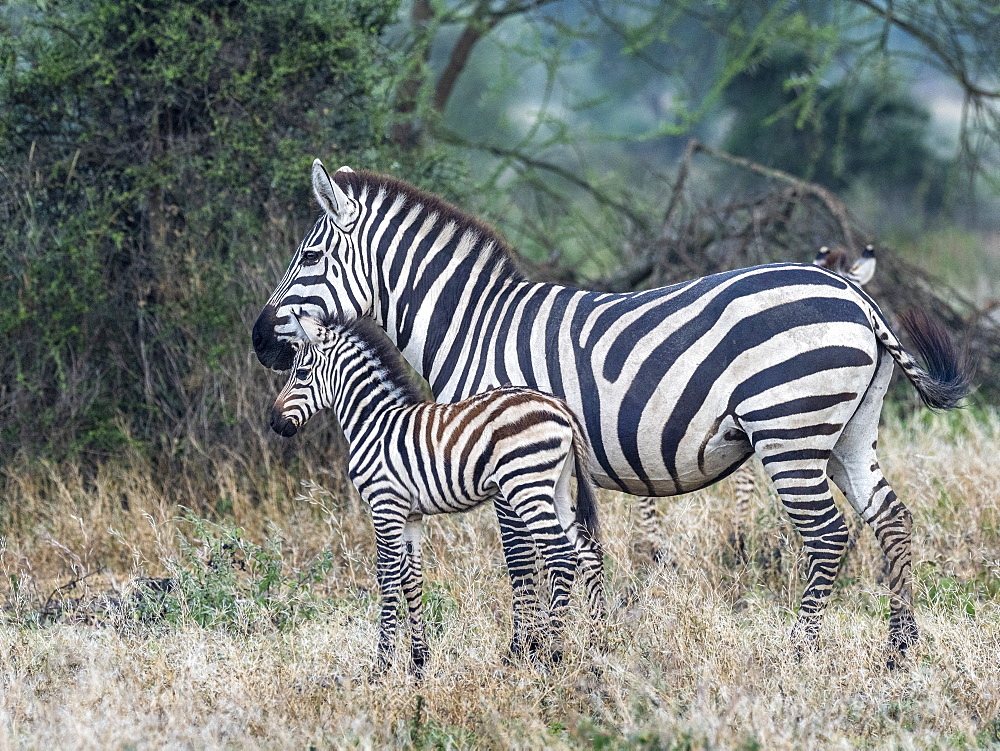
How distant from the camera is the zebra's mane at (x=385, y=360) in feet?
15.1

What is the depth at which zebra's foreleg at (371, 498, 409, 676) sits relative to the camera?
4395mm

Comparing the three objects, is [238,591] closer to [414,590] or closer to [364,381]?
[414,590]

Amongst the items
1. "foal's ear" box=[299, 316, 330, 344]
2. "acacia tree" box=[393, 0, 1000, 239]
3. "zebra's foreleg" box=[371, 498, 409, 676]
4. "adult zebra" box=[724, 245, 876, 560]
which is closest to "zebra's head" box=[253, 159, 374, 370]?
"foal's ear" box=[299, 316, 330, 344]

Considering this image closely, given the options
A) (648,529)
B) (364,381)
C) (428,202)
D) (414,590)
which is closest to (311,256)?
(428,202)

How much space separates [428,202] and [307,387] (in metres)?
1.09

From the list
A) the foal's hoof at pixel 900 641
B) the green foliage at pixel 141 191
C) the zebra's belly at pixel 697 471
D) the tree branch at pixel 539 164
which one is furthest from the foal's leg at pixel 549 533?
the tree branch at pixel 539 164

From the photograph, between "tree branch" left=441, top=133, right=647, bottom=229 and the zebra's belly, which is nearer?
the zebra's belly

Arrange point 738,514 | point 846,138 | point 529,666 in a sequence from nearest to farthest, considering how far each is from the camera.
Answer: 1. point 529,666
2. point 738,514
3. point 846,138

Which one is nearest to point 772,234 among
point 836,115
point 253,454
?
point 253,454

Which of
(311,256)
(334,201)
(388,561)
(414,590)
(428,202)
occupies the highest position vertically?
(428,202)

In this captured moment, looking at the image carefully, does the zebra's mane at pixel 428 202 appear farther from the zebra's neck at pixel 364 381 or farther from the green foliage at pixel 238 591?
the green foliage at pixel 238 591

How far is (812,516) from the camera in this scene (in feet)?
14.8

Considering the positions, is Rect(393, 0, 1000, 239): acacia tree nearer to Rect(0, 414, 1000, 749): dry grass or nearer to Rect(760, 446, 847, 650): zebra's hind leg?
Rect(0, 414, 1000, 749): dry grass

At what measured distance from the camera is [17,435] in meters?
7.17
